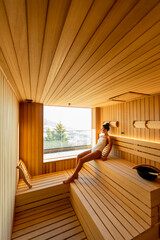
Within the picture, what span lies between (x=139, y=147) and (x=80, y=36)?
278cm

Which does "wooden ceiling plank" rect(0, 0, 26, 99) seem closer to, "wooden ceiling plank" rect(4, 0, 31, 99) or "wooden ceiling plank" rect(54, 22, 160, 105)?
"wooden ceiling plank" rect(4, 0, 31, 99)

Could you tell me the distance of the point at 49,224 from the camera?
2.13 metres

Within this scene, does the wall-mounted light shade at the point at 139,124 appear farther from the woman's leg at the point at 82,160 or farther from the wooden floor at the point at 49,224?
the wooden floor at the point at 49,224

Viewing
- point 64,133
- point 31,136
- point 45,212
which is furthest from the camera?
point 64,133

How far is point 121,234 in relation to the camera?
1.44 m

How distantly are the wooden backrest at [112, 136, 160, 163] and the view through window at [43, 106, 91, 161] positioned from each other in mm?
2080

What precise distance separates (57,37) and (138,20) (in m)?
0.53

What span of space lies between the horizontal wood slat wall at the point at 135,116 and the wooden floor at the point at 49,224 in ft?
6.70

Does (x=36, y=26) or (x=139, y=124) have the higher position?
(x=36, y=26)

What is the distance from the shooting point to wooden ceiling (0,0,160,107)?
0.55 metres

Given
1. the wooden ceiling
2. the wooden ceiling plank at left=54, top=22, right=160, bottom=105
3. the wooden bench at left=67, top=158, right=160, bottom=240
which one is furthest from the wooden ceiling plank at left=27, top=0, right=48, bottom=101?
the wooden bench at left=67, top=158, right=160, bottom=240

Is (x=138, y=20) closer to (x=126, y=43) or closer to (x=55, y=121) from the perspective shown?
(x=126, y=43)

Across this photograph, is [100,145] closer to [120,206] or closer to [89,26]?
[120,206]

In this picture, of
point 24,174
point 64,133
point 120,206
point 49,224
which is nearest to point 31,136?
point 24,174
